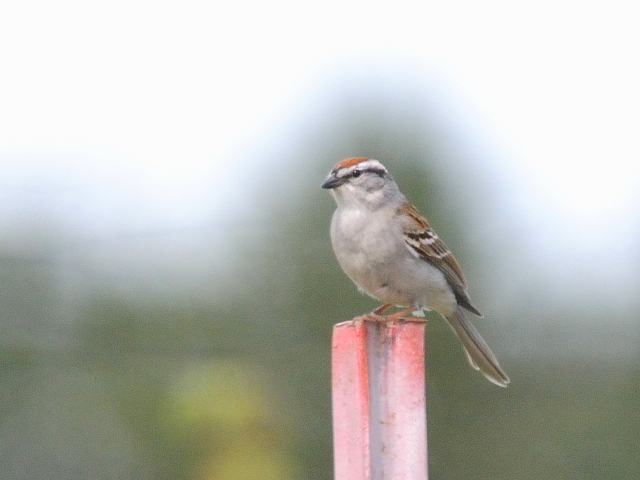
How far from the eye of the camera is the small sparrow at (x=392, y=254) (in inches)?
203

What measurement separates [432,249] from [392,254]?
0.43 m

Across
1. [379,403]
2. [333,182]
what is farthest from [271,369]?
[379,403]

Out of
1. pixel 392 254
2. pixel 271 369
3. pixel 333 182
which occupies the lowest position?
pixel 271 369

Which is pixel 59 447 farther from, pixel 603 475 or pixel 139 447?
pixel 603 475

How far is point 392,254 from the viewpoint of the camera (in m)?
5.20

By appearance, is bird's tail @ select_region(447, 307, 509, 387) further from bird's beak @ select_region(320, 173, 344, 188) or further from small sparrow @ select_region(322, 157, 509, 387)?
bird's beak @ select_region(320, 173, 344, 188)

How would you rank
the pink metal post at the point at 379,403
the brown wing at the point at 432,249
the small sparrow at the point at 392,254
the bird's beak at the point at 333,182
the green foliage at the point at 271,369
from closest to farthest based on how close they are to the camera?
the pink metal post at the point at 379,403
the small sparrow at the point at 392,254
the brown wing at the point at 432,249
the bird's beak at the point at 333,182
the green foliage at the point at 271,369

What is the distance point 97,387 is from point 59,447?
83 cm

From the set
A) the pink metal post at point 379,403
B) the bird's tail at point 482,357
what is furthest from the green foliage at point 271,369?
the pink metal post at point 379,403

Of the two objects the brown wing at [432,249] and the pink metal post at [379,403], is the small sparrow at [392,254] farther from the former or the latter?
the pink metal post at [379,403]

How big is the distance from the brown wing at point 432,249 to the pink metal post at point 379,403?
2533mm

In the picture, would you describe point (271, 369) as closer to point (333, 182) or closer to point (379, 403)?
point (333, 182)

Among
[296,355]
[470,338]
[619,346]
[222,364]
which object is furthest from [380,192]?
[619,346]

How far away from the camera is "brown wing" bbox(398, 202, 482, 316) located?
215 inches
